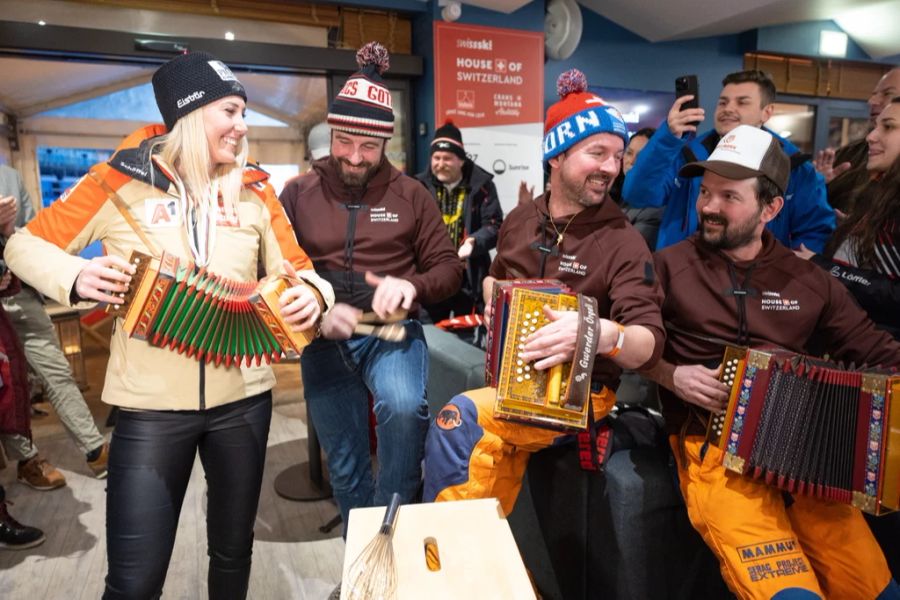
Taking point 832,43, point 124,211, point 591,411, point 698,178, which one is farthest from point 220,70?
point 832,43

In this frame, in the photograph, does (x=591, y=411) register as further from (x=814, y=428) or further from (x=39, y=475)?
(x=39, y=475)

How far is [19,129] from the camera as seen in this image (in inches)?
219

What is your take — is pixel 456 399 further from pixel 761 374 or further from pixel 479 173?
pixel 479 173

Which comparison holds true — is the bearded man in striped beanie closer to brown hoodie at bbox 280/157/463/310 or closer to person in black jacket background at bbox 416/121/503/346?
brown hoodie at bbox 280/157/463/310

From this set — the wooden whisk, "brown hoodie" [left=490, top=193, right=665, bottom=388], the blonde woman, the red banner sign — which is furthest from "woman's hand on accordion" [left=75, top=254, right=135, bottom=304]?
the red banner sign

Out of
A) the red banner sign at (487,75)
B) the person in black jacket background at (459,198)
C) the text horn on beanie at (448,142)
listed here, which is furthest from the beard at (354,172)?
the red banner sign at (487,75)

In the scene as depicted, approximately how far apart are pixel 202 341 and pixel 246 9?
14.2 feet

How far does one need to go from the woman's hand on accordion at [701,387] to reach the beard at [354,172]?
118 cm

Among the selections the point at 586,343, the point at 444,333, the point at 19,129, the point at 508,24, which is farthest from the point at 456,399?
the point at 19,129

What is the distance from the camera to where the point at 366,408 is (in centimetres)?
206

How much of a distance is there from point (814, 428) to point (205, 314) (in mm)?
1585

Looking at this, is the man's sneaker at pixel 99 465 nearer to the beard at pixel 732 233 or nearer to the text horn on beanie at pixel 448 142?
the text horn on beanie at pixel 448 142

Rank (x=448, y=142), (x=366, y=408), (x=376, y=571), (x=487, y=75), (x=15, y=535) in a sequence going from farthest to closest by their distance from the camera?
(x=487, y=75), (x=448, y=142), (x=15, y=535), (x=366, y=408), (x=376, y=571)

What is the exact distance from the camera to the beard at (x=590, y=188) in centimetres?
187
